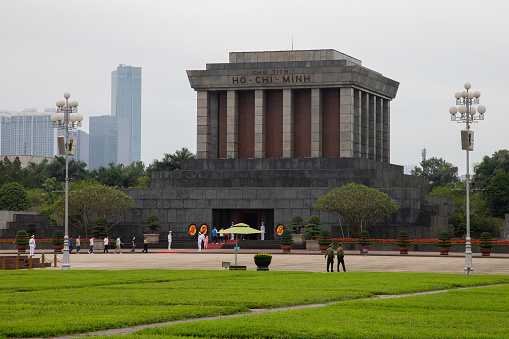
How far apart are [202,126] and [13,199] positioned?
23.0 meters

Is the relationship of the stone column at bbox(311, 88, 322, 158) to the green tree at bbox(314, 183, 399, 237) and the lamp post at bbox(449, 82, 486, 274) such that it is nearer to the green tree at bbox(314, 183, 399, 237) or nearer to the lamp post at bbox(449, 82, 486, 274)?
the green tree at bbox(314, 183, 399, 237)

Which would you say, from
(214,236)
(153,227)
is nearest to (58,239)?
(153,227)

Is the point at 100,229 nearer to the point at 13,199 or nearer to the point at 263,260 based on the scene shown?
the point at 13,199

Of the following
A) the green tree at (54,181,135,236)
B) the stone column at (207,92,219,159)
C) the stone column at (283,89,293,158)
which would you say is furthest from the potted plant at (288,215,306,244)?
the stone column at (207,92,219,159)

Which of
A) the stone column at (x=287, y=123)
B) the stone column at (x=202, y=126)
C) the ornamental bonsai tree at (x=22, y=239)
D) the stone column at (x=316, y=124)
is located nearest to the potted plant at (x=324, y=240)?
the stone column at (x=316, y=124)

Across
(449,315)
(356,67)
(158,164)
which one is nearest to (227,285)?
(449,315)

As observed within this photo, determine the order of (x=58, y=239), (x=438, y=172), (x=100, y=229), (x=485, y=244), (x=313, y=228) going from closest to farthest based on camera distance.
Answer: (x=485, y=244)
(x=58, y=239)
(x=313, y=228)
(x=100, y=229)
(x=438, y=172)

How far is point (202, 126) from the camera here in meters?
82.2

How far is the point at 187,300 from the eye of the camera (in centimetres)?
2292

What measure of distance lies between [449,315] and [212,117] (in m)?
64.6

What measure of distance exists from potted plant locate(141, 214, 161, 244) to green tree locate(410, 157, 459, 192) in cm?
7061

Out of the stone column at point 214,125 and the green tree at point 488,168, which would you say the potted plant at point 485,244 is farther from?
the green tree at point 488,168

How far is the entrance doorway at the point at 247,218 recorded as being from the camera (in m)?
74.6

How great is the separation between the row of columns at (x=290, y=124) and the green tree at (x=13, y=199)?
70.9ft
